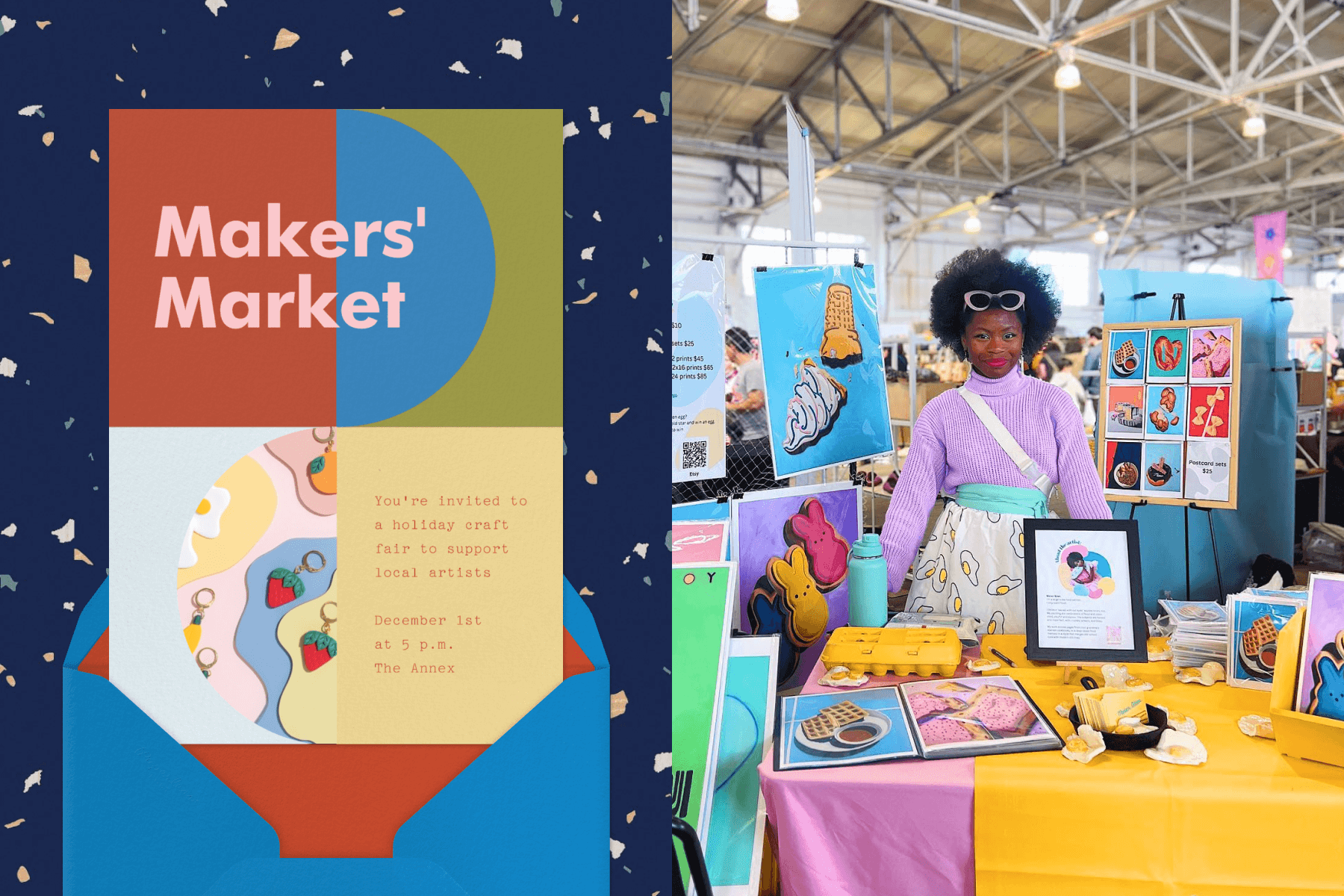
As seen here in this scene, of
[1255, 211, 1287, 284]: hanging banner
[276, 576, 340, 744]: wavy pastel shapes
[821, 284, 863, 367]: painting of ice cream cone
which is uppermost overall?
[1255, 211, 1287, 284]: hanging banner

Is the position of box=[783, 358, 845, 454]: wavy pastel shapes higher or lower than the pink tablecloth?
higher

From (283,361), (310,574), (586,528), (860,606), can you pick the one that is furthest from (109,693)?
(860,606)

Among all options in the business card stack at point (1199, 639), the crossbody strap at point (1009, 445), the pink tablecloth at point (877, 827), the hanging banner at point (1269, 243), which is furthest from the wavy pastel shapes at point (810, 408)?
the hanging banner at point (1269, 243)

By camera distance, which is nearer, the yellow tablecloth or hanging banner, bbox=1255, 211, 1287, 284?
the yellow tablecloth

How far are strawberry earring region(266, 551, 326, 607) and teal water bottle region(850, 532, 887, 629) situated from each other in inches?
58.8

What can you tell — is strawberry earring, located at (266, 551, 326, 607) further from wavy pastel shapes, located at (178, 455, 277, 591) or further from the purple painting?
the purple painting

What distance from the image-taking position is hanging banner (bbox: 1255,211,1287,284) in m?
10.7

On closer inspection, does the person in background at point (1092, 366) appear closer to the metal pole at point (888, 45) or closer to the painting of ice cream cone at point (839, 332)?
the metal pole at point (888, 45)

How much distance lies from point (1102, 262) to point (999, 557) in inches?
687

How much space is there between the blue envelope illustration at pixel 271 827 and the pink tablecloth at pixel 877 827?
0.72 m

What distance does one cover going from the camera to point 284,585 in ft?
2.18

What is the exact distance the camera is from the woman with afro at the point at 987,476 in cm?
209

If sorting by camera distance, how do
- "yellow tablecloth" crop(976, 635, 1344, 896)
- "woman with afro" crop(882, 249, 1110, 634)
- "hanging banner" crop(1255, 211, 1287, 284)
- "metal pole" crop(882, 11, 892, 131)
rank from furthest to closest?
"hanging banner" crop(1255, 211, 1287, 284), "metal pole" crop(882, 11, 892, 131), "woman with afro" crop(882, 249, 1110, 634), "yellow tablecloth" crop(976, 635, 1344, 896)

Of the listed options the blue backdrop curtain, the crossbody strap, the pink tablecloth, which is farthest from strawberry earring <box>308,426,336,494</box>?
the blue backdrop curtain
